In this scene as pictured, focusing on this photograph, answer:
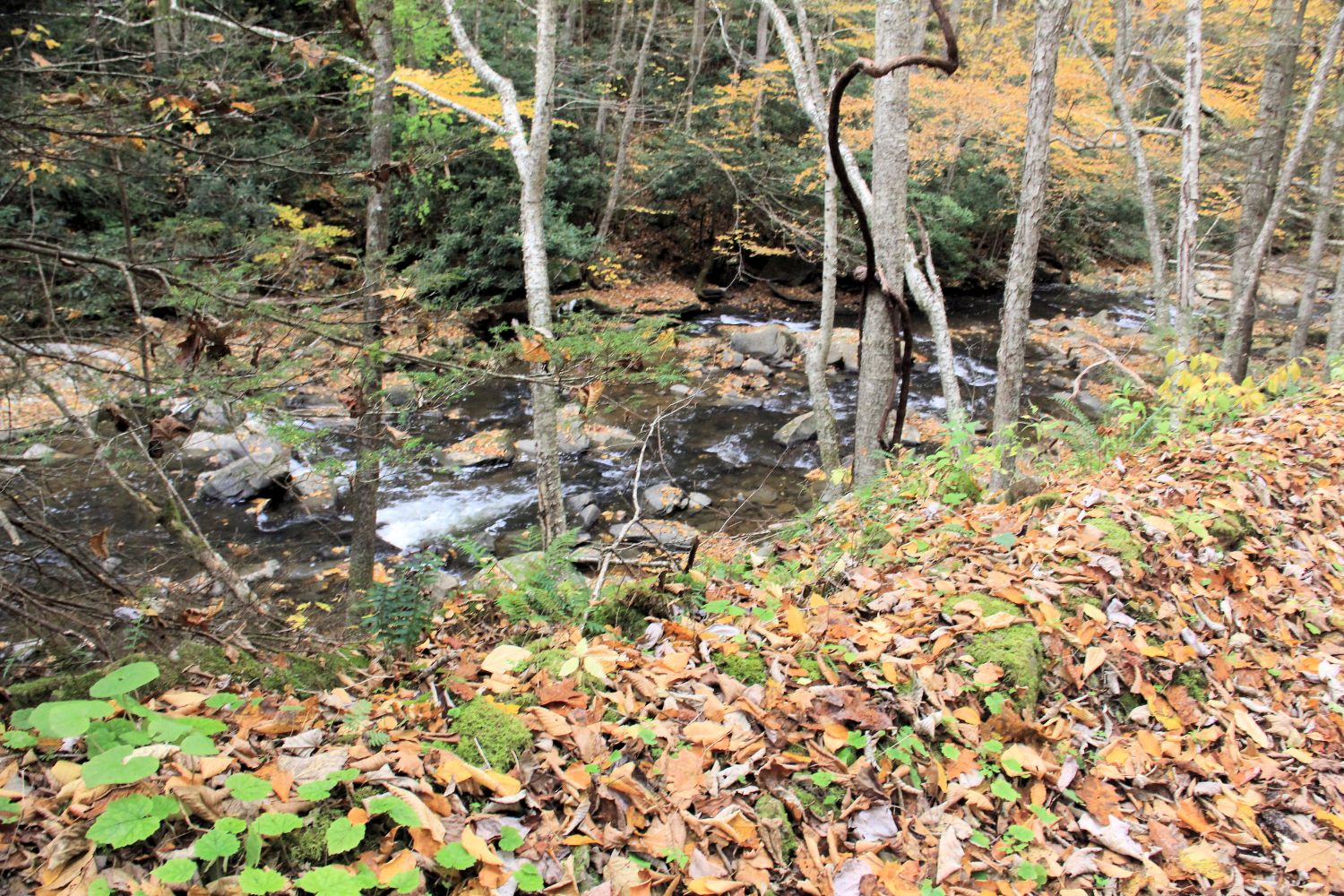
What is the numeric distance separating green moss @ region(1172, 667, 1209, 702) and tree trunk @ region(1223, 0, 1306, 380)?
8.89m

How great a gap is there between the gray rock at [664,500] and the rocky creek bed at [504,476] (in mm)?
20

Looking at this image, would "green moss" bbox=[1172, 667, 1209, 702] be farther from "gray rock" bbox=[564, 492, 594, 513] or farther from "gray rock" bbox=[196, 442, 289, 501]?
"gray rock" bbox=[196, 442, 289, 501]

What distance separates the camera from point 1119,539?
3771mm

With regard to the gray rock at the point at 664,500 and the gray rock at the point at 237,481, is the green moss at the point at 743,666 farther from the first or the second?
the gray rock at the point at 237,481

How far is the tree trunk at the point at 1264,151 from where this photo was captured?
1001 cm

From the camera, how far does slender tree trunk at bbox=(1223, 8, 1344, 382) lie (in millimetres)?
9336

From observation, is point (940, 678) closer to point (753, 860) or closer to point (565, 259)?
point (753, 860)

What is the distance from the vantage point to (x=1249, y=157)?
10.6 m

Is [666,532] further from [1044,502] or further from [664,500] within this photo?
[1044,502]

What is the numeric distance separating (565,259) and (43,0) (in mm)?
13227

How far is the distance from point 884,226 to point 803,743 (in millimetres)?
5426

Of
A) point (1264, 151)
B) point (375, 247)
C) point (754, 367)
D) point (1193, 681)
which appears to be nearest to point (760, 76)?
point (754, 367)

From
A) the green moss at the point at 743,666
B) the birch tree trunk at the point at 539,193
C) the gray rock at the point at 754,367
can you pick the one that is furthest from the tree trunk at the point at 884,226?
the gray rock at the point at 754,367

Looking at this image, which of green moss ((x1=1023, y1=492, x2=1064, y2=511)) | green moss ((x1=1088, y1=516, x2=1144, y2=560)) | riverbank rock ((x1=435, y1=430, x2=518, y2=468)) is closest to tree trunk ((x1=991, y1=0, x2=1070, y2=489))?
green moss ((x1=1023, y1=492, x2=1064, y2=511))
